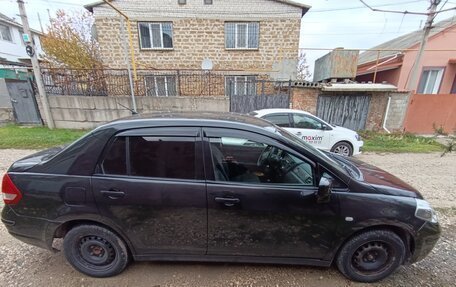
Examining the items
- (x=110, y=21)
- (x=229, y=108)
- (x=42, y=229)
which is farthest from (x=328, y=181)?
(x=110, y=21)

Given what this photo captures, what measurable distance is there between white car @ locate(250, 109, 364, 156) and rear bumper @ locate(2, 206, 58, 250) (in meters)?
4.73

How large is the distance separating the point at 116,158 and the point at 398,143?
939 cm

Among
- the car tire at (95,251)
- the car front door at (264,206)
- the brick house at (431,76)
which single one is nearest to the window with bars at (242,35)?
the brick house at (431,76)

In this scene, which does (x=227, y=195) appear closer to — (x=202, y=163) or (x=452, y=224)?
(x=202, y=163)

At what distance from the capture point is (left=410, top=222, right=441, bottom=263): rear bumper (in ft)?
6.72

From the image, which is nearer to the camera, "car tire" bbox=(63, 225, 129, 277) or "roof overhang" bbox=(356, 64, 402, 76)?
"car tire" bbox=(63, 225, 129, 277)

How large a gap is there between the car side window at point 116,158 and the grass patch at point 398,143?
7.56 meters

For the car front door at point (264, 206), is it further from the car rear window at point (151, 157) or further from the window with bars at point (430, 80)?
the window with bars at point (430, 80)

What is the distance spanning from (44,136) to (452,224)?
11021 mm

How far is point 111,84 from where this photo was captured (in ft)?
Answer: 29.7

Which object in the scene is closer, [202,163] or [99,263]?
[202,163]

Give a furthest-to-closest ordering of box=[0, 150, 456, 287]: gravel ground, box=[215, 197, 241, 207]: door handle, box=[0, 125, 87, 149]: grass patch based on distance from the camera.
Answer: box=[0, 125, 87, 149]: grass patch, box=[0, 150, 456, 287]: gravel ground, box=[215, 197, 241, 207]: door handle

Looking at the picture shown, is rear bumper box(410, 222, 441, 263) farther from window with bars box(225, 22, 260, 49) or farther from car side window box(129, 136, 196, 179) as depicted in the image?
window with bars box(225, 22, 260, 49)

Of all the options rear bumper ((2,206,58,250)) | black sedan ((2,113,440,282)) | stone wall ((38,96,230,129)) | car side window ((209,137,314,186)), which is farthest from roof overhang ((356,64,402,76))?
rear bumper ((2,206,58,250))
